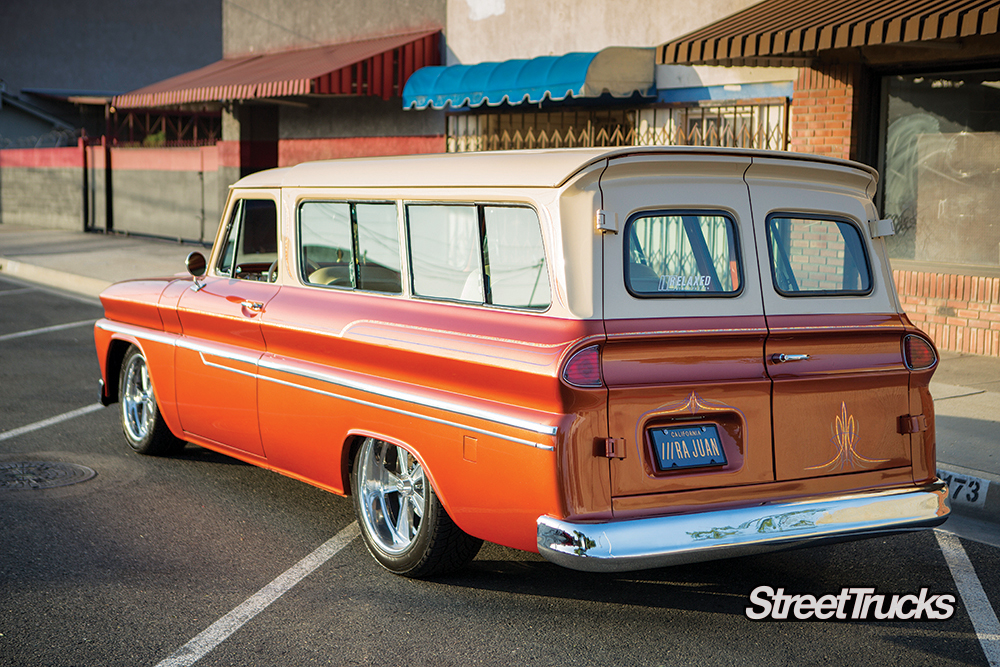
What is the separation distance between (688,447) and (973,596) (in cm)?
168

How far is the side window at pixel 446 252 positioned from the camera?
4.51m

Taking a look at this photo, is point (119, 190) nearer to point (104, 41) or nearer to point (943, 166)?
point (104, 41)

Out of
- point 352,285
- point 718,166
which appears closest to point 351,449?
point 352,285

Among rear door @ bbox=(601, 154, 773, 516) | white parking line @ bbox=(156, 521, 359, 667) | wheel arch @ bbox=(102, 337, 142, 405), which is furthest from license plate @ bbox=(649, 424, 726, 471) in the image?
wheel arch @ bbox=(102, 337, 142, 405)

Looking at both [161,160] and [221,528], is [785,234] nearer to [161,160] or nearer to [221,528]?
[221,528]

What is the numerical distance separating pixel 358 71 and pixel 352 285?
11.5m

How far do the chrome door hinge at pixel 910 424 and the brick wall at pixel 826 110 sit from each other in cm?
667

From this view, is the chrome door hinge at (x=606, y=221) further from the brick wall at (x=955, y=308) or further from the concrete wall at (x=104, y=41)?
the concrete wall at (x=104, y=41)

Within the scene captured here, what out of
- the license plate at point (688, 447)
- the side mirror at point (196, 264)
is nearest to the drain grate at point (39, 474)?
the side mirror at point (196, 264)

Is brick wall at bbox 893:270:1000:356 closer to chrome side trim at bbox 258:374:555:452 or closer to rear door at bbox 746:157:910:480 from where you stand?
rear door at bbox 746:157:910:480

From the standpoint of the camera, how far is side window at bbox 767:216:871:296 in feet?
14.8

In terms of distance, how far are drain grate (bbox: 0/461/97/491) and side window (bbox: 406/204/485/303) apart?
9.27ft

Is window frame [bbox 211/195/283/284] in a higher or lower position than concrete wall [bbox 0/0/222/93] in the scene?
lower

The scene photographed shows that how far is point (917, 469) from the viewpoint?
4.64 m
